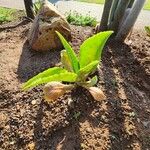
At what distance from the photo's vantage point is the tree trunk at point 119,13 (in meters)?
A: 3.88

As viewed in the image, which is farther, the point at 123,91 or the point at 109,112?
the point at 123,91

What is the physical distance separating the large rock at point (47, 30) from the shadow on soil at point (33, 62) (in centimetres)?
8

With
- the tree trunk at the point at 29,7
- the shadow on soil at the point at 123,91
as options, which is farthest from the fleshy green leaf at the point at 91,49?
the tree trunk at the point at 29,7

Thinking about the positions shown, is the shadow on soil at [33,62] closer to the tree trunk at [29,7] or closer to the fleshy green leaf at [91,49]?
the fleshy green leaf at [91,49]

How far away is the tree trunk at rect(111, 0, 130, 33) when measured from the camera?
12.7ft

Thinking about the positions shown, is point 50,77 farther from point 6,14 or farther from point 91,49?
point 6,14

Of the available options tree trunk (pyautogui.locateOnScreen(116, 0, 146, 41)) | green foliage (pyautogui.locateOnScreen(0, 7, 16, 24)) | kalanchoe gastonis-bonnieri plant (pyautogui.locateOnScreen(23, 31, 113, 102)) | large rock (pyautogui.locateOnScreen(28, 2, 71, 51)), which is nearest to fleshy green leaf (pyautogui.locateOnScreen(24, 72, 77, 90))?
kalanchoe gastonis-bonnieri plant (pyautogui.locateOnScreen(23, 31, 113, 102))

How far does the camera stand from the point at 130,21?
3.86m

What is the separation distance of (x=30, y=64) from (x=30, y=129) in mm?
1130

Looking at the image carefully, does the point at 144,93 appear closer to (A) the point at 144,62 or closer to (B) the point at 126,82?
(B) the point at 126,82

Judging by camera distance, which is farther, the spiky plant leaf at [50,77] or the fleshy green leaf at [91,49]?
the fleshy green leaf at [91,49]

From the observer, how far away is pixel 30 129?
8.64 feet

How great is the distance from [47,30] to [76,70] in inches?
51.3

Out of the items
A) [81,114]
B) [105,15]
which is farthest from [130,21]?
[81,114]
